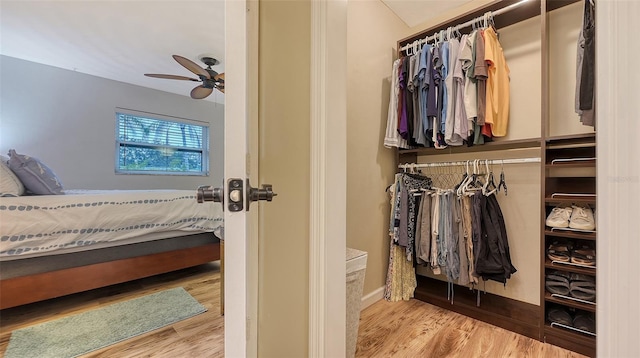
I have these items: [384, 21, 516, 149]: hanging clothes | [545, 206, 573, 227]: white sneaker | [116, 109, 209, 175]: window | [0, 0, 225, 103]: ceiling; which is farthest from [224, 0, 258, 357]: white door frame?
[116, 109, 209, 175]: window

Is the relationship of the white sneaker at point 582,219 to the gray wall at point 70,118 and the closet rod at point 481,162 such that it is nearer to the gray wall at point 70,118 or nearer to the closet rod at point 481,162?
the closet rod at point 481,162

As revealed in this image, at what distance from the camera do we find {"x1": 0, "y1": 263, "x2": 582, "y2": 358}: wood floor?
4.82ft

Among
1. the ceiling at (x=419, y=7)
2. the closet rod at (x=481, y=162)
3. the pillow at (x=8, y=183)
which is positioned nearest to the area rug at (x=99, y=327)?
the pillow at (x=8, y=183)

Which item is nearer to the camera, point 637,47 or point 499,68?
point 637,47

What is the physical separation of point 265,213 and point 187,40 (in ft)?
9.37

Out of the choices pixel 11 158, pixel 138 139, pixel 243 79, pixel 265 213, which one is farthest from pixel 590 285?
pixel 138 139

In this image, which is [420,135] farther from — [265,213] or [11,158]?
[11,158]

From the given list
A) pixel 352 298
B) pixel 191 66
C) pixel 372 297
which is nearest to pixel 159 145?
pixel 191 66

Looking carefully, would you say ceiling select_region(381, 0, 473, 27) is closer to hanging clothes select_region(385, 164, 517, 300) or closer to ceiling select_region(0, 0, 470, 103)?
ceiling select_region(0, 0, 470, 103)

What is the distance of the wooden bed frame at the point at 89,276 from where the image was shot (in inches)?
67.7

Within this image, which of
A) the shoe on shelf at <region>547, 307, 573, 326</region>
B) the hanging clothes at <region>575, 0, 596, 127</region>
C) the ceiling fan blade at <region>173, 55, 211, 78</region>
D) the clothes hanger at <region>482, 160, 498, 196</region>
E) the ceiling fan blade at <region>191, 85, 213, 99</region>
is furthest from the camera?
the ceiling fan blade at <region>191, 85, 213, 99</region>

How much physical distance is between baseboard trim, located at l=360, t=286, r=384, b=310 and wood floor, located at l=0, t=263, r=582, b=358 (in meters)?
0.03

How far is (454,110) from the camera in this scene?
1877 millimetres

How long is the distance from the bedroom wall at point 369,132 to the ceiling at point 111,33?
1.36 meters
